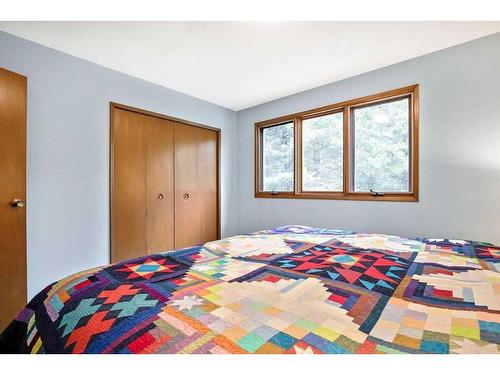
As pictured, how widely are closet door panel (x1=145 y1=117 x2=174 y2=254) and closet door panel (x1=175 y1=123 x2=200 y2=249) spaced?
0.28ft

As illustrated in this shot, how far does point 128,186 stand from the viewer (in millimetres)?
2588

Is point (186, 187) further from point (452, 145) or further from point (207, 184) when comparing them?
point (452, 145)

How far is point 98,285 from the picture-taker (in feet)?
2.74

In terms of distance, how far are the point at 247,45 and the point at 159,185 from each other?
5.81 feet

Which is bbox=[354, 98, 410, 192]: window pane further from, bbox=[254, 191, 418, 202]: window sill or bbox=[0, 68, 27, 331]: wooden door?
bbox=[0, 68, 27, 331]: wooden door

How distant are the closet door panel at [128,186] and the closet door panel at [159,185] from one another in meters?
0.07

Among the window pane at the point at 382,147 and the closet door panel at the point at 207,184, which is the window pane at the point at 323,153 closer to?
the window pane at the point at 382,147

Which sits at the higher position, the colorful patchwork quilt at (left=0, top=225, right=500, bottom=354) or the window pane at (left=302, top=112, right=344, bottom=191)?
the window pane at (left=302, top=112, right=344, bottom=191)

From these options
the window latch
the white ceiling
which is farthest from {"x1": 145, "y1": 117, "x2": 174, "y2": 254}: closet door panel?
the window latch

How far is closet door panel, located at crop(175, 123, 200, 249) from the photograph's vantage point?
307 cm

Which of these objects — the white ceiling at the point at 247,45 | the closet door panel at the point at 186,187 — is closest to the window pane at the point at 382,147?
the white ceiling at the point at 247,45

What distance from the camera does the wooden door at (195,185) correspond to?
3082mm

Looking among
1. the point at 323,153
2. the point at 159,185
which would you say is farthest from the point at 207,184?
the point at 323,153

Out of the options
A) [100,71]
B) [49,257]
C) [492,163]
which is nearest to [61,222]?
[49,257]
